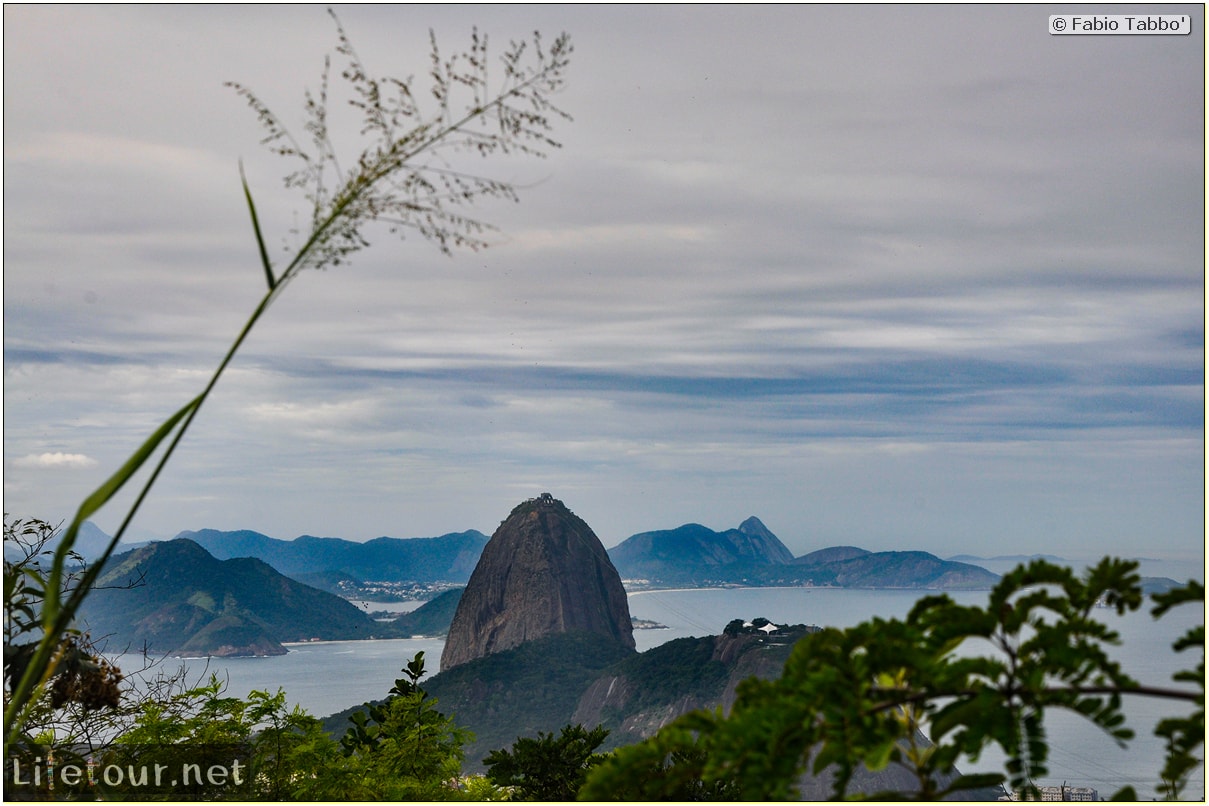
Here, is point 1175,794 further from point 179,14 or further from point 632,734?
point 632,734

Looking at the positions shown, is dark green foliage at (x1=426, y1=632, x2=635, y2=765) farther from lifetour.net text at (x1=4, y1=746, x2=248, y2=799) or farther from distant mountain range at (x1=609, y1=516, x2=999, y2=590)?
lifetour.net text at (x1=4, y1=746, x2=248, y2=799)

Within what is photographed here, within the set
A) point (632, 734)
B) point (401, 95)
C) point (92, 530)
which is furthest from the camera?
point (632, 734)

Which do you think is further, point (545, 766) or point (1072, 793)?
point (545, 766)

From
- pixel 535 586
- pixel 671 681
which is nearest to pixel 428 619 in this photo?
pixel 671 681

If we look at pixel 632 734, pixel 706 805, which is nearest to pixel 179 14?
pixel 706 805

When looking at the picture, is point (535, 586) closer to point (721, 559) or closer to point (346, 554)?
point (721, 559)
